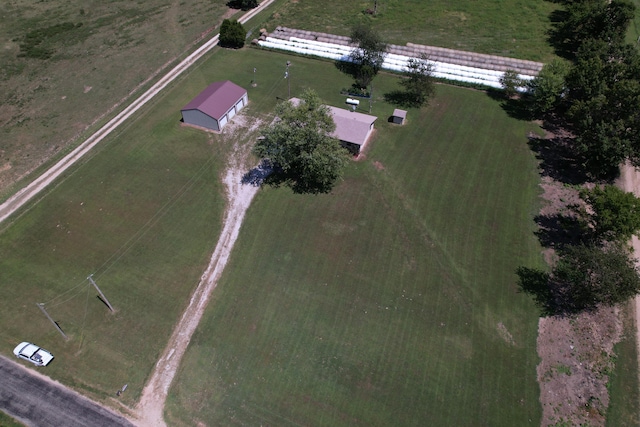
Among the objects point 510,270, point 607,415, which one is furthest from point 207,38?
point 607,415

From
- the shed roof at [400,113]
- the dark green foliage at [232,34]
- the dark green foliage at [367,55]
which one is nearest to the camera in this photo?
the shed roof at [400,113]

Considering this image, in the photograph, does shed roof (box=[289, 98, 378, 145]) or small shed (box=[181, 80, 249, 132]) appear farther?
small shed (box=[181, 80, 249, 132])

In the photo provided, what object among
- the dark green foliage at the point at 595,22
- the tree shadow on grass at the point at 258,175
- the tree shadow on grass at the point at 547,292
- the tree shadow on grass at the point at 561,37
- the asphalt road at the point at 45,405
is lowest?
the asphalt road at the point at 45,405

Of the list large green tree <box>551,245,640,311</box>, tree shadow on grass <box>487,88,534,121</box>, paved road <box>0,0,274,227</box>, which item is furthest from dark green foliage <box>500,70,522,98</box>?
paved road <box>0,0,274,227</box>

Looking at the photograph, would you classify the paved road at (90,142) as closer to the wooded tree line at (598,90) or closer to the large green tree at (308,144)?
the large green tree at (308,144)

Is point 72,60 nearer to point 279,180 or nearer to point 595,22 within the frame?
point 279,180

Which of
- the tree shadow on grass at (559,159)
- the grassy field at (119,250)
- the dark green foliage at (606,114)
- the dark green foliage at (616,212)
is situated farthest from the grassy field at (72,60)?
the dark green foliage at (616,212)

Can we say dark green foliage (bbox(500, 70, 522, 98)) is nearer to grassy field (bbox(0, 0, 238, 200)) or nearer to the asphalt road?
grassy field (bbox(0, 0, 238, 200))
